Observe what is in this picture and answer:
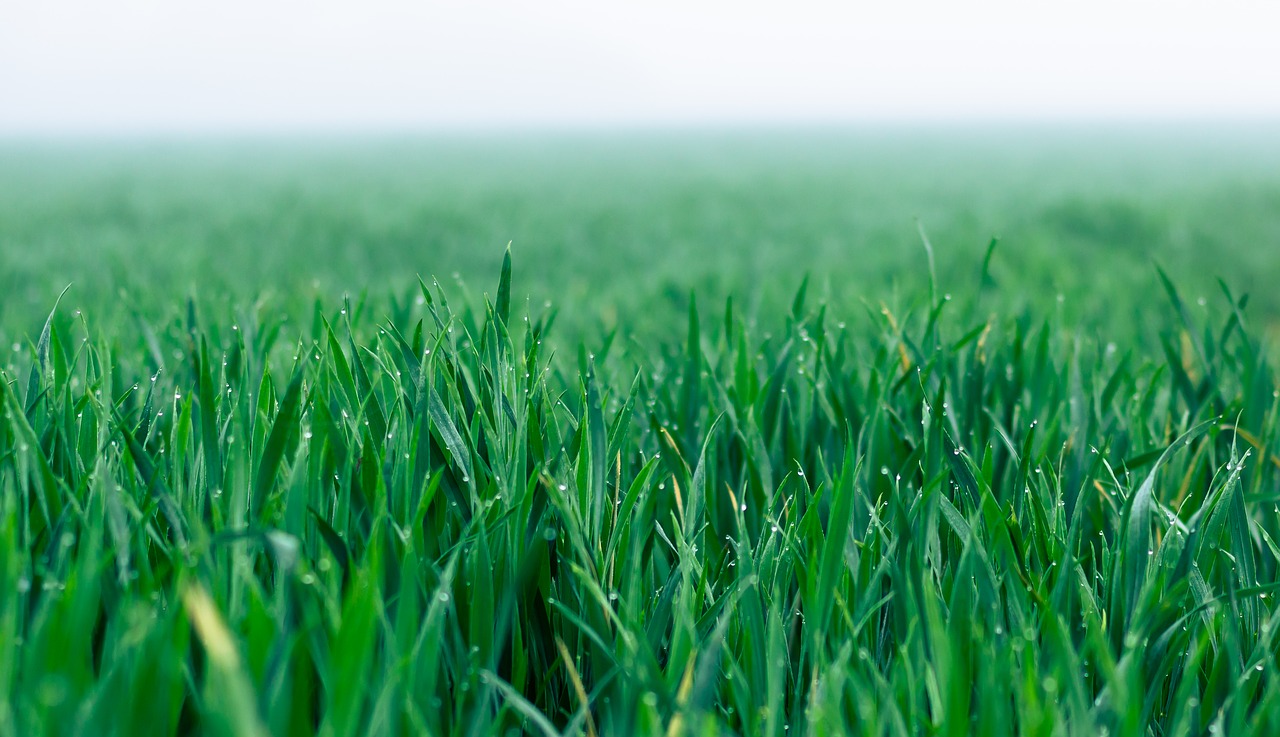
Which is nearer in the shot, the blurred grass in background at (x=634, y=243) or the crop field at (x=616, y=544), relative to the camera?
the crop field at (x=616, y=544)

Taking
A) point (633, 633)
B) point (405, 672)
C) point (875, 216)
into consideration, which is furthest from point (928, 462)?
point (875, 216)

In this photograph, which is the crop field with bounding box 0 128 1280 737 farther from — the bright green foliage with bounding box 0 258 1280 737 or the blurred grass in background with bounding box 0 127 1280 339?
the blurred grass in background with bounding box 0 127 1280 339

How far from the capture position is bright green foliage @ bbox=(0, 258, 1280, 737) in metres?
Result: 0.73

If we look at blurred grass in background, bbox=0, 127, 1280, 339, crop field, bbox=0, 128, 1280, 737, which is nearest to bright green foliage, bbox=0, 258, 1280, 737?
crop field, bbox=0, 128, 1280, 737

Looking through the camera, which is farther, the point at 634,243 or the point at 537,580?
the point at 634,243

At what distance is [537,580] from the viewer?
102 centimetres

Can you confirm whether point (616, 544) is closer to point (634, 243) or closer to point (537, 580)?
point (537, 580)

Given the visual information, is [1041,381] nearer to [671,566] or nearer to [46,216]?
[671,566]

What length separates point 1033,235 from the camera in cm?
598

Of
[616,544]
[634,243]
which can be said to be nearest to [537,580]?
[616,544]

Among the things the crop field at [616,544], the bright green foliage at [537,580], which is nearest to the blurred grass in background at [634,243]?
the crop field at [616,544]

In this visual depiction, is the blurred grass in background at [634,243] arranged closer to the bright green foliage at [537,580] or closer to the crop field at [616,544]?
the crop field at [616,544]

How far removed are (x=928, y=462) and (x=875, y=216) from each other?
23.2 feet

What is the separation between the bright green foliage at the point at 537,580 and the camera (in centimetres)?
73
